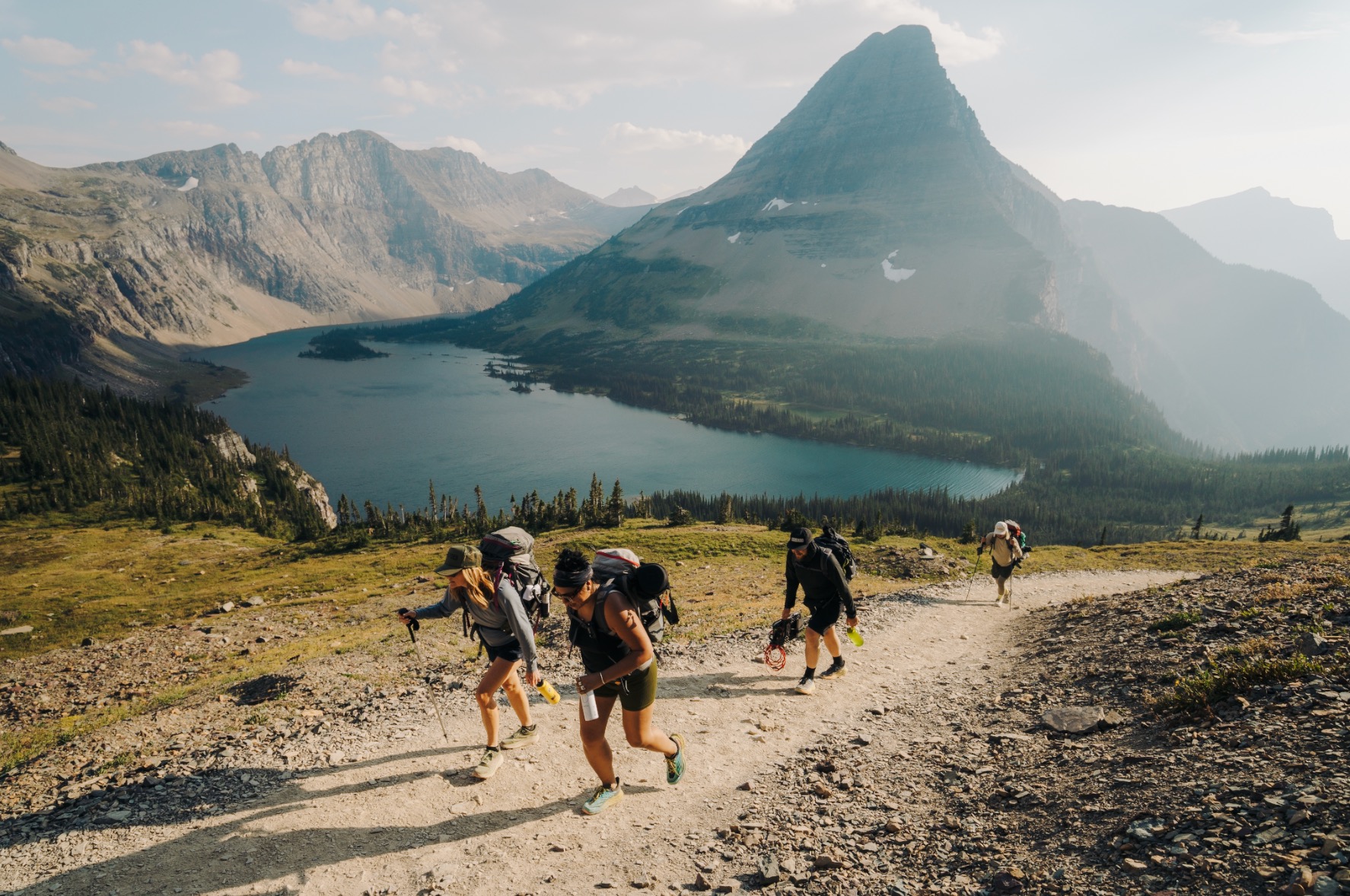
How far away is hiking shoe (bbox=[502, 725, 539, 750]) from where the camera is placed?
474 inches

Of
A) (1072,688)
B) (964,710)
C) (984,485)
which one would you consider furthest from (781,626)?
(984,485)

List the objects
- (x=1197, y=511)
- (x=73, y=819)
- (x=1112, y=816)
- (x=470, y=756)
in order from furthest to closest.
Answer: (x=1197, y=511)
(x=470, y=756)
(x=73, y=819)
(x=1112, y=816)

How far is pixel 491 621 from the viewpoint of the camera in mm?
10828

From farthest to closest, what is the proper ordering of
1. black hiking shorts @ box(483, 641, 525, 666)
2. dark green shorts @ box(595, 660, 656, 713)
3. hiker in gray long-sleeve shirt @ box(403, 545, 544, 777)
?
black hiking shorts @ box(483, 641, 525, 666) < hiker in gray long-sleeve shirt @ box(403, 545, 544, 777) < dark green shorts @ box(595, 660, 656, 713)

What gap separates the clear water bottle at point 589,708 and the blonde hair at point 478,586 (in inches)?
93.6

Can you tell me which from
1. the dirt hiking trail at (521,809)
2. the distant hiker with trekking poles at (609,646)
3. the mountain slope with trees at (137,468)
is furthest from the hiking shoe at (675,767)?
the mountain slope with trees at (137,468)

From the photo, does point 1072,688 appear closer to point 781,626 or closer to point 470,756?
point 781,626

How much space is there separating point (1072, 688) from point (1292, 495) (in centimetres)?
21964

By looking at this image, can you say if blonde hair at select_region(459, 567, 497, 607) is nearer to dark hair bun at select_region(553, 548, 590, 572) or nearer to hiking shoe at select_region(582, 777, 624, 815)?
dark hair bun at select_region(553, 548, 590, 572)

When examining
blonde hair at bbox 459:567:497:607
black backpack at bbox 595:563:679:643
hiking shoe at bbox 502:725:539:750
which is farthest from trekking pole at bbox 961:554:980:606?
blonde hair at bbox 459:567:497:607

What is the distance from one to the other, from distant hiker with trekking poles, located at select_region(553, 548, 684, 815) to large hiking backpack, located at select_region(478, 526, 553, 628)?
49.9 inches

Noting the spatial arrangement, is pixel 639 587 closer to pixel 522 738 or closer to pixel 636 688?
pixel 636 688

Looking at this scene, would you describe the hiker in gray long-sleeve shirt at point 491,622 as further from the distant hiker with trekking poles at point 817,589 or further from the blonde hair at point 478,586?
the distant hiker with trekking poles at point 817,589

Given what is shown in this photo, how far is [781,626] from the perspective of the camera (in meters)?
15.2
